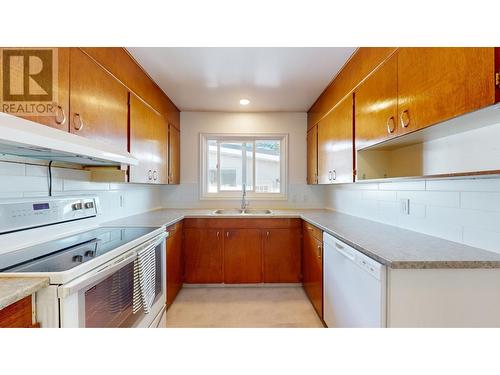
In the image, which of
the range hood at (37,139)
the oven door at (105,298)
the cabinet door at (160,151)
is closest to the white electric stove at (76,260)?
the oven door at (105,298)

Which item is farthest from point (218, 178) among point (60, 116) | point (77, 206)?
point (60, 116)

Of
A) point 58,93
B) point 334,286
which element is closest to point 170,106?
point 58,93

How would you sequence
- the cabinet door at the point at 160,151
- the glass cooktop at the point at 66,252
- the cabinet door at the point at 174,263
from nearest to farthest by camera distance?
1. the glass cooktop at the point at 66,252
2. the cabinet door at the point at 174,263
3. the cabinet door at the point at 160,151

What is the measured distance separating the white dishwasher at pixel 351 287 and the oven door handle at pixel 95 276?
1.31m

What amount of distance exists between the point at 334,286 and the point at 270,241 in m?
1.09

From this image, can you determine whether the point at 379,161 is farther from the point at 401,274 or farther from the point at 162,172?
the point at 162,172

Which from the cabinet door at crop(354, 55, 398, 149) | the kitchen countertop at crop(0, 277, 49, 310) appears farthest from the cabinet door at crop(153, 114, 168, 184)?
the cabinet door at crop(354, 55, 398, 149)

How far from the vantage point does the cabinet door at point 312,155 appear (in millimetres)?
2949

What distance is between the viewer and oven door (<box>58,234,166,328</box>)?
2.97ft

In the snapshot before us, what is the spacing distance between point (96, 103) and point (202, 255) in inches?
74.0

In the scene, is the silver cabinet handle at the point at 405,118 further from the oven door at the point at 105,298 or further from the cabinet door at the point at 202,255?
the cabinet door at the point at 202,255

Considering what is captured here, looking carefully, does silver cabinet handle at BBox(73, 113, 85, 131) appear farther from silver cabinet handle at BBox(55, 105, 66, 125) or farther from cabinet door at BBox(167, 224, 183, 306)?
cabinet door at BBox(167, 224, 183, 306)

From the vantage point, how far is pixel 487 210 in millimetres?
1203

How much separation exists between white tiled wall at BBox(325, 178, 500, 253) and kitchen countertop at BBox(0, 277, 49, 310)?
2.01m
